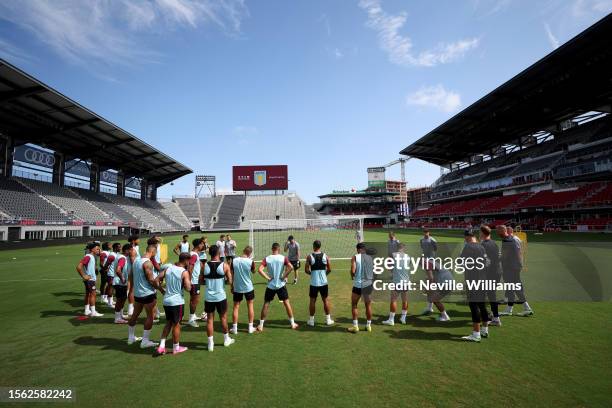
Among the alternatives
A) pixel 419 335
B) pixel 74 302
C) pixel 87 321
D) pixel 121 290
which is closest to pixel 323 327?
pixel 419 335

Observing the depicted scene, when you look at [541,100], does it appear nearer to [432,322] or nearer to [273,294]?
[432,322]

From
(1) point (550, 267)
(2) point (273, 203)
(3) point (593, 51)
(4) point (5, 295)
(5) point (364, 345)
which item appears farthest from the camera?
(2) point (273, 203)

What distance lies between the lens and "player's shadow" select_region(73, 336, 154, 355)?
5.61 meters

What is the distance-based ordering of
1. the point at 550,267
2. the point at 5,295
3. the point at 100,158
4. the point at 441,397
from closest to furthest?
the point at 441,397, the point at 5,295, the point at 550,267, the point at 100,158

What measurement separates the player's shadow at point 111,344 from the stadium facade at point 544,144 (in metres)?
37.8

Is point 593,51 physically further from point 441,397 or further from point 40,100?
point 40,100

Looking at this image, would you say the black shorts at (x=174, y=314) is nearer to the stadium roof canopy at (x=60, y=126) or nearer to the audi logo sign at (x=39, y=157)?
the stadium roof canopy at (x=60, y=126)

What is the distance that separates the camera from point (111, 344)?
595cm

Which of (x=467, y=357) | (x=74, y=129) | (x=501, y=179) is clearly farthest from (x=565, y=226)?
(x=74, y=129)

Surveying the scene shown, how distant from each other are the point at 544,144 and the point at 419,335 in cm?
5531

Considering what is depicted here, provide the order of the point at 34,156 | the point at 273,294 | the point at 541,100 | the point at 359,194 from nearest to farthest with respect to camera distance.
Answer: the point at 273,294 < the point at 541,100 < the point at 34,156 < the point at 359,194

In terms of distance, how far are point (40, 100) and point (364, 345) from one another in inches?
1516

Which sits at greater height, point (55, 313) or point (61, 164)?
point (61, 164)

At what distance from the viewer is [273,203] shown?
7338cm
